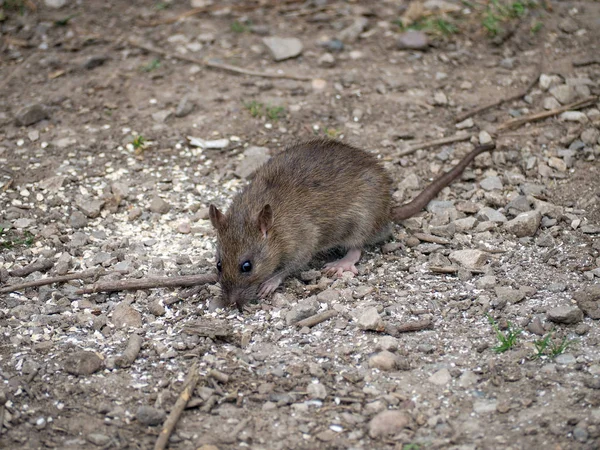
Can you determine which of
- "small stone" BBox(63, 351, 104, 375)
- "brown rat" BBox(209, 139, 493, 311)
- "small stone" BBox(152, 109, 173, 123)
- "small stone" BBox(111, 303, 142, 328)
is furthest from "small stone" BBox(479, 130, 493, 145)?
"small stone" BBox(63, 351, 104, 375)

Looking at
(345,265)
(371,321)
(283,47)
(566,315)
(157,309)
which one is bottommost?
(345,265)

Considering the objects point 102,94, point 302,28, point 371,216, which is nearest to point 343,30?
point 302,28

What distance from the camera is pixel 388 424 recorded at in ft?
13.1

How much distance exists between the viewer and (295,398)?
13.9ft

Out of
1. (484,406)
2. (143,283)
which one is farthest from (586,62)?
(143,283)

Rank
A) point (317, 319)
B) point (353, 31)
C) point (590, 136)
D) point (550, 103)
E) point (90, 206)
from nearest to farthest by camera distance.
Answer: point (317, 319) → point (90, 206) → point (590, 136) → point (550, 103) → point (353, 31)

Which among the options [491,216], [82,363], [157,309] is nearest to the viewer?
[82,363]

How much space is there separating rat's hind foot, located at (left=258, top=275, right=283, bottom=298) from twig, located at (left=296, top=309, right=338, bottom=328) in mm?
533

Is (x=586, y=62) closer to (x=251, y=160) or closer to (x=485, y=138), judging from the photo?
(x=485, y=138)

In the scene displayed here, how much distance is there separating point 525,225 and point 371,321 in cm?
158

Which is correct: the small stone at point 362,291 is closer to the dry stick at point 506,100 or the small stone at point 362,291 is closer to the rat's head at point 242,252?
the rat's head at point 242,252

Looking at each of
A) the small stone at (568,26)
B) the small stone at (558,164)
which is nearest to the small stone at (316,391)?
the small stone at (558,164)

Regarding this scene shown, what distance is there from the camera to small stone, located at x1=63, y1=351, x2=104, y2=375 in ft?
14.5

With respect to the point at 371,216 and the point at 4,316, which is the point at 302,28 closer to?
the point at 371,216
